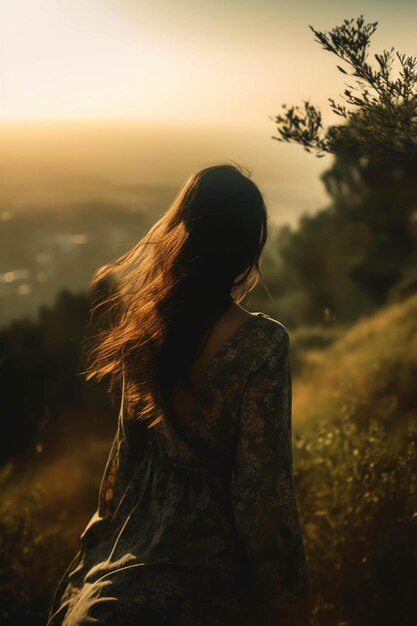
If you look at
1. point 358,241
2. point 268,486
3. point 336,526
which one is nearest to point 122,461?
point 268,486

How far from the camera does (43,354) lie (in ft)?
18.2

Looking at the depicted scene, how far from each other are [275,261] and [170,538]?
1076 centimetres

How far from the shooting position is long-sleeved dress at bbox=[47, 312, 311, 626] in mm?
1628

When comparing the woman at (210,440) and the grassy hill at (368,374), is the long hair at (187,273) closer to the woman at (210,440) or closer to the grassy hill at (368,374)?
the woman at (210,440)

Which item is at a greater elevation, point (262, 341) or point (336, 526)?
point (262, 341)

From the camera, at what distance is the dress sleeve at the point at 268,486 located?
5.42 feet

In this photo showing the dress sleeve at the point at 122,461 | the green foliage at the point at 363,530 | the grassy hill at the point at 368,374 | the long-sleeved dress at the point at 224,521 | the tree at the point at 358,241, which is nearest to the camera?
the long-sleeved dress at the point at 224,521

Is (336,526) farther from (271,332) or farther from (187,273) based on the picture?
(187,273)

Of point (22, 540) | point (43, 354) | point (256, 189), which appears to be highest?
point (256, 189)

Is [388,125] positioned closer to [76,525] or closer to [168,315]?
[168,315]

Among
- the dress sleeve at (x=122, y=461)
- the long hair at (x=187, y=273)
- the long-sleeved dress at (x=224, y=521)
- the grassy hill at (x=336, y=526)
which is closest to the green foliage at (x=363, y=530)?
the grassy hill at (x=336, y=526)

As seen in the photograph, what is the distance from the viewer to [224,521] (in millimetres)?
1760

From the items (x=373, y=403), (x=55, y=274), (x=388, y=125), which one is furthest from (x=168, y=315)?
(x=55, y=274)

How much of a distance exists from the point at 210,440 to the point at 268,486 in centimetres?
22
